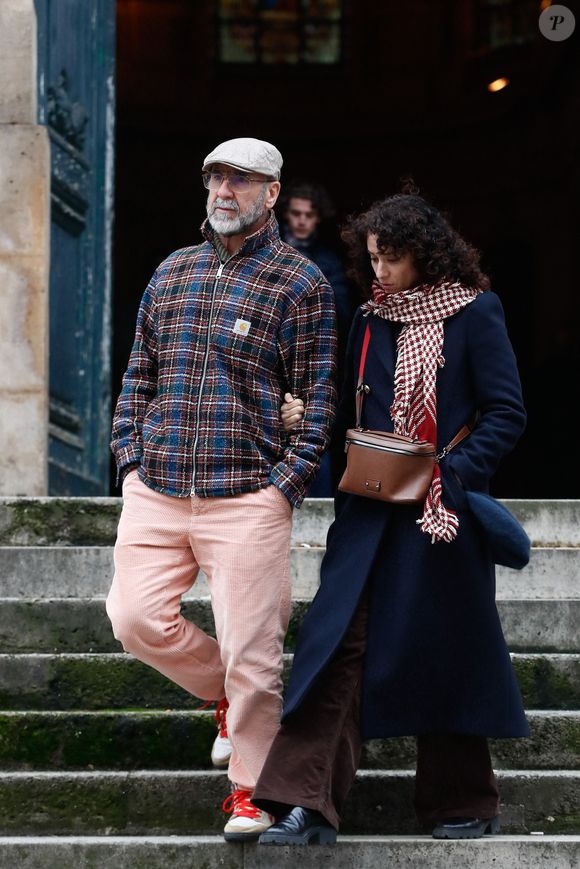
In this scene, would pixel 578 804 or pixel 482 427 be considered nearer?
pixel 482 427

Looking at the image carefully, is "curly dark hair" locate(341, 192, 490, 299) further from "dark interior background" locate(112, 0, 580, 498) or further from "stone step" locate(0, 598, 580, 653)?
"dark interior background" locate(112, 0, 580, 498)

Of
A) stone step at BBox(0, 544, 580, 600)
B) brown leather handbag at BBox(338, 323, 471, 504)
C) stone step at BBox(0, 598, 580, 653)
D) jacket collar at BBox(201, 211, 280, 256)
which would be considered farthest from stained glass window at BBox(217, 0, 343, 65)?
brown leather handbag at BBox(338, 323, 471, 504)

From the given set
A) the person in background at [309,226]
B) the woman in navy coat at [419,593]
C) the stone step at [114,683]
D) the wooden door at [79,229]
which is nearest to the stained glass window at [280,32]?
the wooden door at [79,229]

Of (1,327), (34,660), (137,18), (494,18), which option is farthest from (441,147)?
(34,660)

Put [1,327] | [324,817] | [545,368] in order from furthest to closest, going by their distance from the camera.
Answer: [545,368] → [1,327] → [324,817]

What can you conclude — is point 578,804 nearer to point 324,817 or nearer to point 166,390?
point 324,817

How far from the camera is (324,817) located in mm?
4590

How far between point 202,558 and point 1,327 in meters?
2.98

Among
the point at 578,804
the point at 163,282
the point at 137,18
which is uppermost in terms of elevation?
the point at 137,18

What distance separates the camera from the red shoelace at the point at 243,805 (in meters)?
4.66

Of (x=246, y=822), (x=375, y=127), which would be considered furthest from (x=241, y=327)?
(x=375, y=127)

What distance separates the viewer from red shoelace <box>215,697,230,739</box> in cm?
502

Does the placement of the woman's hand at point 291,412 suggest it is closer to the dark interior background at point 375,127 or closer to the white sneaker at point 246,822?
the white sneaker at point 246,822

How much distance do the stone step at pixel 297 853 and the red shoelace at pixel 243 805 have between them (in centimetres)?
9
